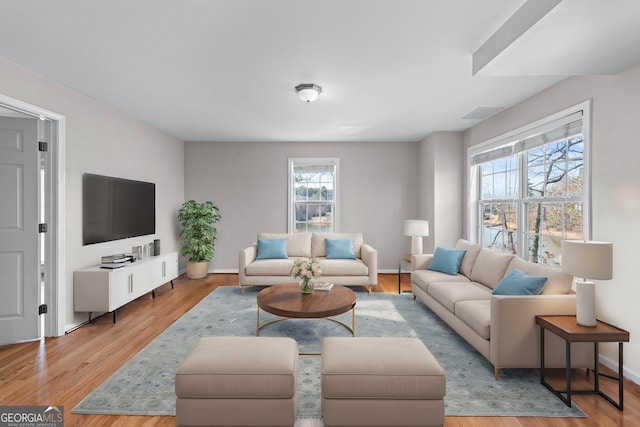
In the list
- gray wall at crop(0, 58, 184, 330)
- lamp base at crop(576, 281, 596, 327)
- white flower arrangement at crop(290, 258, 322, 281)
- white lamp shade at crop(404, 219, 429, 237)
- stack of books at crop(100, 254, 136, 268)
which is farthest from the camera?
white lamp shade at crop(404, 219, 429, 237)

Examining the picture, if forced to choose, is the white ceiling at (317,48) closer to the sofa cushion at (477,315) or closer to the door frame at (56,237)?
the door frame at (56,237)

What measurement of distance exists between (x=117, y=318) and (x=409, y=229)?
13.7 feet

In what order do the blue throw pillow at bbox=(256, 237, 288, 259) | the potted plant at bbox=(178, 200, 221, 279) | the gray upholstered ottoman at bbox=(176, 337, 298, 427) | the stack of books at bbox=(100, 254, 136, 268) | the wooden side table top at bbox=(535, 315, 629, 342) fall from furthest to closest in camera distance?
the potted plant at bbox=(178, 200, 221, 279)
the blue throw pillow at bbox=(256, 237, 288, 259)
the stack of books at bbox=(100, 254, 136, 268)
the wooden side table top at bbox=(535, 315, 629, 342)
the gray upholstered ottoman at bbox=(176, 337, 298, 427)

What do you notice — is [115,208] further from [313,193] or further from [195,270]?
[313,193]

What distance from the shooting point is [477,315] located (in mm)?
2791

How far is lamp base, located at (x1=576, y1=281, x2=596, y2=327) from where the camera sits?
2287mm

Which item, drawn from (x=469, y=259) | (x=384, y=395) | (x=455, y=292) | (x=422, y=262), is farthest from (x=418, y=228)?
(x=384, y=395)

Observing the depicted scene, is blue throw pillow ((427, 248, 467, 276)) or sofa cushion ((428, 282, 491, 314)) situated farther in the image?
blue throw pillow ((427, 248, 467, 276))

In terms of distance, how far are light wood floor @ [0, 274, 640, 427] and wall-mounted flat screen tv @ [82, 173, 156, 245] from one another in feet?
3.42

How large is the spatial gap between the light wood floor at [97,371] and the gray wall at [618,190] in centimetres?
53

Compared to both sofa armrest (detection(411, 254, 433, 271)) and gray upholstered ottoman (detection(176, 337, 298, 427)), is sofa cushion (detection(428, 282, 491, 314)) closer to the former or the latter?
sofa armrest (detection(411, 254, 433, 271))

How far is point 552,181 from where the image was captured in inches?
143

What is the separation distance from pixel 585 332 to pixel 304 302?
222 cm

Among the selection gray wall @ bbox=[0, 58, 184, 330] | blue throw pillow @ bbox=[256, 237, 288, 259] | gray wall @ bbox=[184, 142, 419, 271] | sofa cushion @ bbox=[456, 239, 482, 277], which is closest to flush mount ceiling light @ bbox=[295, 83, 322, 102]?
gray wall @ bbox=[0, 58, 184, 330]
